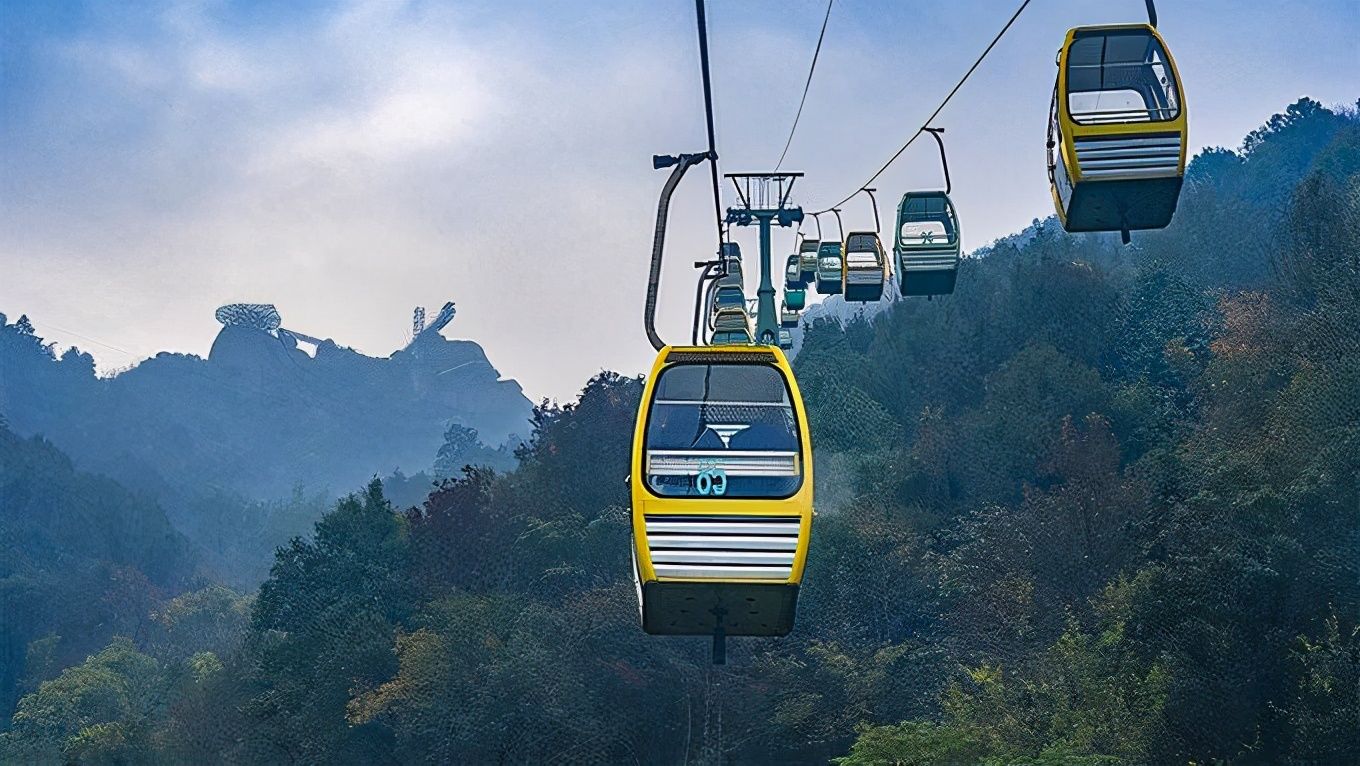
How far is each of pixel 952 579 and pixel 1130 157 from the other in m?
29.1

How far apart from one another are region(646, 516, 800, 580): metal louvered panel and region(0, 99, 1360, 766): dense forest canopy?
14439mm

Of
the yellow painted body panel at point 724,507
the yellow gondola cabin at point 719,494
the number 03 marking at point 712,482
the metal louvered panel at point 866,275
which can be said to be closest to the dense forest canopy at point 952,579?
the metal louvered panel at point 866,275

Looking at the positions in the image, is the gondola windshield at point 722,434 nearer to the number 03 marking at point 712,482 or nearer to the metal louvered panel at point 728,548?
the number 03 marking at point 712,482

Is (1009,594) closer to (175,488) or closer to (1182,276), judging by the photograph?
(1182,276)

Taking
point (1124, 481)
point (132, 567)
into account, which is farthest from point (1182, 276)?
point (132, 567)

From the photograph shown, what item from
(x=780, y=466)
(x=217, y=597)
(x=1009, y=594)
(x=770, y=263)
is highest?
(x=770, y=263)

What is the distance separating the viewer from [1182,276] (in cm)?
6088

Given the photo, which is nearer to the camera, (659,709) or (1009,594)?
(1009,594)

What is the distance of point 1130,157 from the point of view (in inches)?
420

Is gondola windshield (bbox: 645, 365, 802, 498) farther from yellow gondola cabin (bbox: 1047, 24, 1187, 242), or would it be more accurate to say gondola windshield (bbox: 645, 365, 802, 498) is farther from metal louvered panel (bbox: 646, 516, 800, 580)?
yellow gondola cabin (bbox: 1047, 24, 1187, 242)

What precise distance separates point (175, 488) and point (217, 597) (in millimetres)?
89570

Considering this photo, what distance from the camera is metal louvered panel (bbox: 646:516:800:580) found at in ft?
35.4

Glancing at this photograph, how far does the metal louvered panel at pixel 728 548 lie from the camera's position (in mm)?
10781

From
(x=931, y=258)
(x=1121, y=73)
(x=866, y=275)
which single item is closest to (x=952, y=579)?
(x=866, y=275)
